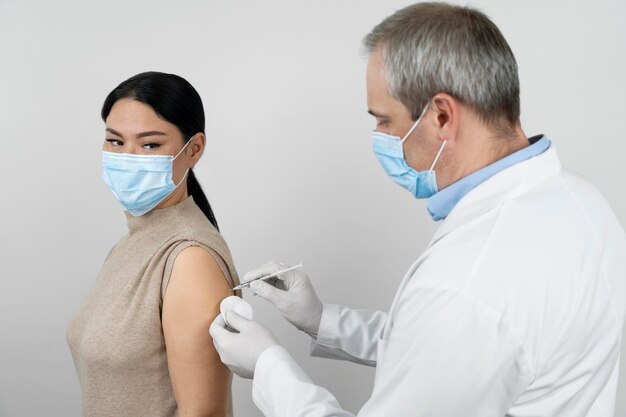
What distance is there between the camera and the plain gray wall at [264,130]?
212 cm

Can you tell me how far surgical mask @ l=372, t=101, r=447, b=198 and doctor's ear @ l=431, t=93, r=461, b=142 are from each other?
0.22 ft

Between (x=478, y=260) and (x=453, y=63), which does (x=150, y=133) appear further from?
(x=478, y=260)

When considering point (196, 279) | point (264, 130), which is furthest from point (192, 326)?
point (264, 130)

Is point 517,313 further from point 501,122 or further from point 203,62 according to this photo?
point 203,62

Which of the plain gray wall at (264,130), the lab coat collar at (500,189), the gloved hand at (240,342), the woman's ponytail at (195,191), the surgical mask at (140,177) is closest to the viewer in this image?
the lab coat collar at (500,189)

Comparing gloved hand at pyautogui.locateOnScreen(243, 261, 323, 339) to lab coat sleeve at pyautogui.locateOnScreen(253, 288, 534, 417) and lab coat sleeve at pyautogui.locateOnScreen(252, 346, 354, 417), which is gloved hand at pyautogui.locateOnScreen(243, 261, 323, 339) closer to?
lab coat sleeve at pyautogui.locateOnScreen(252, 346, 354, 417)

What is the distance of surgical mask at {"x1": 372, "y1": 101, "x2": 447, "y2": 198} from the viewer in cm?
117

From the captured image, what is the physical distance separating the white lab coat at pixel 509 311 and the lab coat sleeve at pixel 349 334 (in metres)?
0.41

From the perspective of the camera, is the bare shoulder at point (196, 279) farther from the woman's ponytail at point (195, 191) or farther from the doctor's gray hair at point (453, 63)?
the doctor's gray hair at point (453, 63)

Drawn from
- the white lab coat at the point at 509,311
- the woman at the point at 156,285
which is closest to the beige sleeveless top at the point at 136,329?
the woman at the point at 156,285

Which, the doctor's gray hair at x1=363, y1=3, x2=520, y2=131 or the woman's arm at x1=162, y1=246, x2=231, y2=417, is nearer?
the doctor's gray hair at x1=363, y1=3, x2=520, y2=131

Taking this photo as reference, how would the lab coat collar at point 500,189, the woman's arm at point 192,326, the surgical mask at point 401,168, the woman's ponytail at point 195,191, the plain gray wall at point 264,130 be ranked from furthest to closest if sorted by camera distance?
the plain gray wall at point 264,130
the woman's ponytail at point 195,191
the woman's arm at point 192,326
the surgical mask at point 401,168
the lab coat collar at point 500,189

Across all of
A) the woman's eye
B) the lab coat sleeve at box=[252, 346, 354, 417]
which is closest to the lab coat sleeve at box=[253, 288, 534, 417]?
the lab coat sleeve at box=[252, 346, 354, 417]

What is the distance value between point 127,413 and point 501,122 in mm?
981
